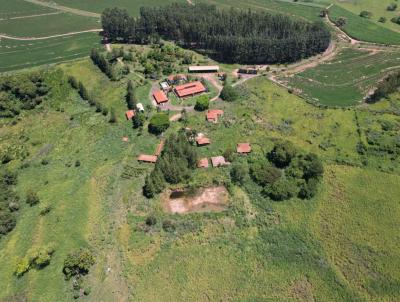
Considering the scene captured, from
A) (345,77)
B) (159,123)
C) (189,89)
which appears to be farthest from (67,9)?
(345,77)

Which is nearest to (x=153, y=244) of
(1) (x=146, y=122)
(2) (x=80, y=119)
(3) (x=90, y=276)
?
(3) (x=90, y=276)

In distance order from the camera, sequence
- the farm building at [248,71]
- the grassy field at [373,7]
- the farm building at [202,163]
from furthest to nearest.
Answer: the grassy field at [373,7]
the farm building at [248,71]
the farm building at [202,163]

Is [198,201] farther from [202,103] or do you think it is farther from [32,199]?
[32,199]

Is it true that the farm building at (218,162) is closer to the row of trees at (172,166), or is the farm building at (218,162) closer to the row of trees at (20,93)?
the row of trees at (172,166)

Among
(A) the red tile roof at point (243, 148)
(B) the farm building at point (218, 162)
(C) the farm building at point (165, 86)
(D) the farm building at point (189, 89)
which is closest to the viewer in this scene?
(B) the farm building at point (218, 162)

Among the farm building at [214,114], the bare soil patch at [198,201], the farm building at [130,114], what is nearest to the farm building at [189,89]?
the farm building at [214,114]

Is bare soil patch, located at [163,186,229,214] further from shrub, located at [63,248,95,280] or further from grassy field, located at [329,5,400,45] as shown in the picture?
grassy field, located at [329,5,400,45]
